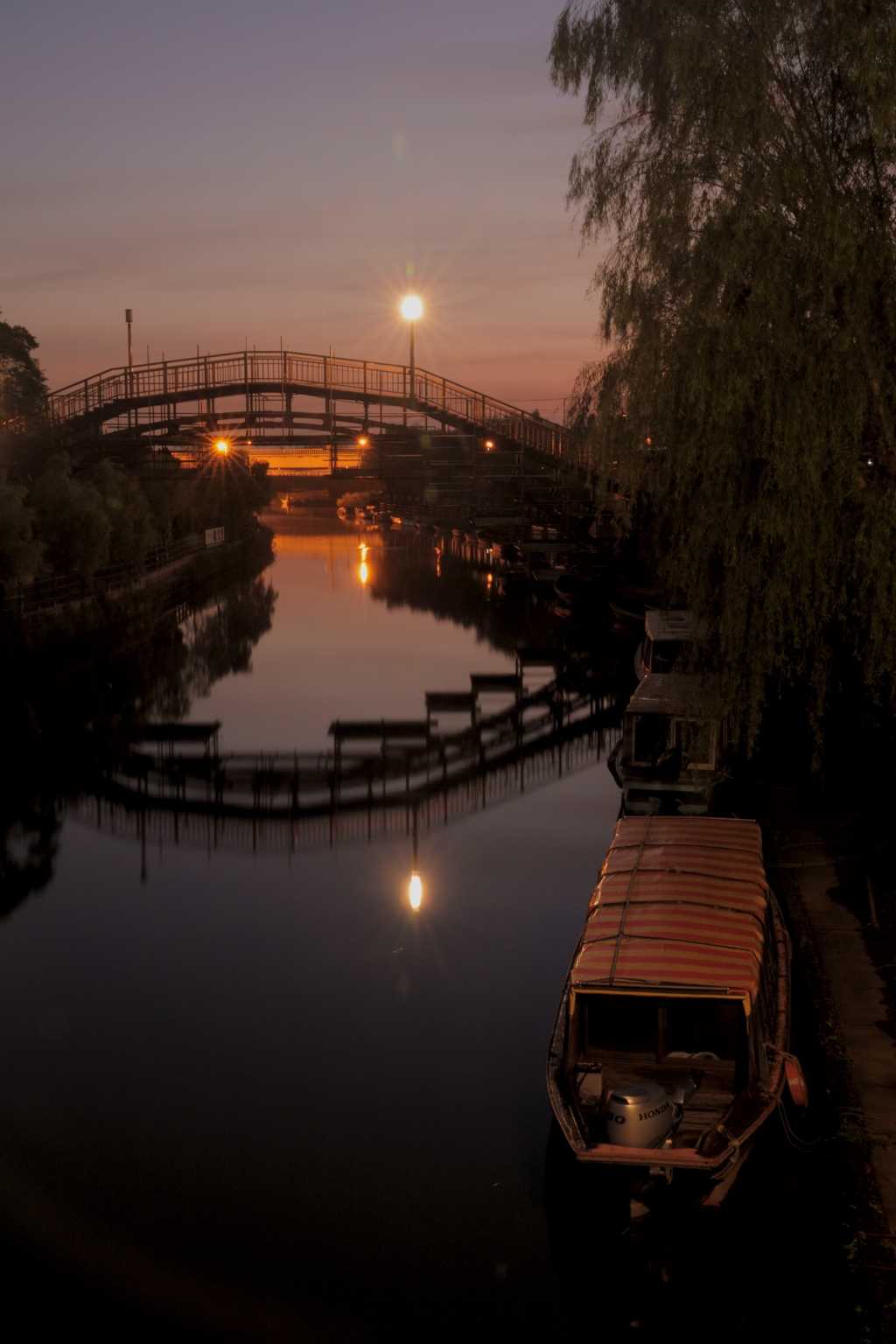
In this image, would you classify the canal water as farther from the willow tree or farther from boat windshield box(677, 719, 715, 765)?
the willow tree

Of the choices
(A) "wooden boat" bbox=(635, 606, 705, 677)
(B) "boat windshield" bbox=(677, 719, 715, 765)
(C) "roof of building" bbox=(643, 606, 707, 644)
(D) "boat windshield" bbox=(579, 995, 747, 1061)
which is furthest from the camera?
(A) "wooden boat" bbox=(635, 606, 705, 677)

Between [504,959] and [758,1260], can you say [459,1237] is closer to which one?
[758,1260]

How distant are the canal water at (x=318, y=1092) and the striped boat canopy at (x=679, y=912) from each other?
8.10 feet

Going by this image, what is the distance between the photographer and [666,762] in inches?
1080

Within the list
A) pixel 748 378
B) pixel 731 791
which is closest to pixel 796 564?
pixel 748 378

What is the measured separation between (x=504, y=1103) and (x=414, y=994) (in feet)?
12.7

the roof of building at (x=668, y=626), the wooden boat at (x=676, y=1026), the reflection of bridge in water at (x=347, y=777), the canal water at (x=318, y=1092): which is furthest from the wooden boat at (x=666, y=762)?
the wooden boat at (x=676, y=1026)

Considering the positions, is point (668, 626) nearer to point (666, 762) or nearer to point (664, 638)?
point (664, 638)

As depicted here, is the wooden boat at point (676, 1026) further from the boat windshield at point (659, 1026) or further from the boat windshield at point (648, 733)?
the boat windshield at point (648, 733)

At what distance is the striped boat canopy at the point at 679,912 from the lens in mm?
13609

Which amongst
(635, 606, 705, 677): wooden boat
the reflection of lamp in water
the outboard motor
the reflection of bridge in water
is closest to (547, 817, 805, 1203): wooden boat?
the outboard motor

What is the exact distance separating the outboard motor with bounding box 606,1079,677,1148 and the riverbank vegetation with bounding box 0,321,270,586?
125ft

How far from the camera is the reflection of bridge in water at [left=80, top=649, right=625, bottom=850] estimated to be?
101 feet

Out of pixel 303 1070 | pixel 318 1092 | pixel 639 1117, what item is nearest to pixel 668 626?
pixel 303 1070
